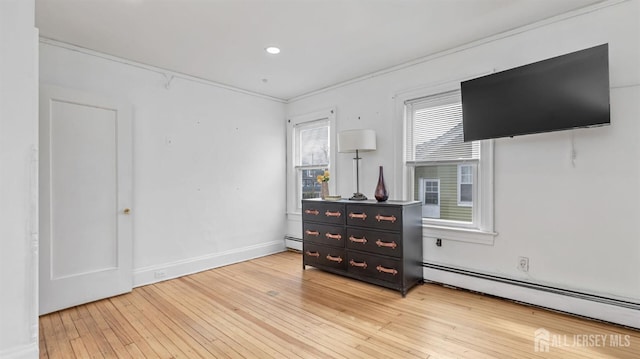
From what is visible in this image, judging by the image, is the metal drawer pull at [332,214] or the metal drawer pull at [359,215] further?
the metal drawer pull at [332,214]

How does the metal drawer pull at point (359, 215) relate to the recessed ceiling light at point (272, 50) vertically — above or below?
below

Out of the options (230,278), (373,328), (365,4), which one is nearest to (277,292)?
(230,278)

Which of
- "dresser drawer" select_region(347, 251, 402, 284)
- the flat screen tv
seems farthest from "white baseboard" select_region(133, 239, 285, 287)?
the flat screen tv

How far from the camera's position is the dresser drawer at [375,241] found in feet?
10.3

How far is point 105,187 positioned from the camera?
3.16 m

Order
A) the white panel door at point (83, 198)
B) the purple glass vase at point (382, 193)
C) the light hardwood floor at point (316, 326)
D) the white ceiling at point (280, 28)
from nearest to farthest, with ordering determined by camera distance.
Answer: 1. the light hardwood floor at point (316, 326)
2. the white ceiling at point (280, 28)
3. the white panel door at point (83, 198)
4. the purple glass vase at point (382, 193)

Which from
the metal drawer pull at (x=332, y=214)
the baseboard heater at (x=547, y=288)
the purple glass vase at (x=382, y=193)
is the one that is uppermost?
the purple glass vase at (x=382, y=193)

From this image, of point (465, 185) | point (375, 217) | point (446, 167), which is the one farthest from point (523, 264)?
point (375, 217)

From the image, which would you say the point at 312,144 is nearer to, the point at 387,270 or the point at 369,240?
the point at 369,240

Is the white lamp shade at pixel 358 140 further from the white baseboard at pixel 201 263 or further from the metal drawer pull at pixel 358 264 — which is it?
the white baseboard at pixel 201 263

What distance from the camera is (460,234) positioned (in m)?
3.21
